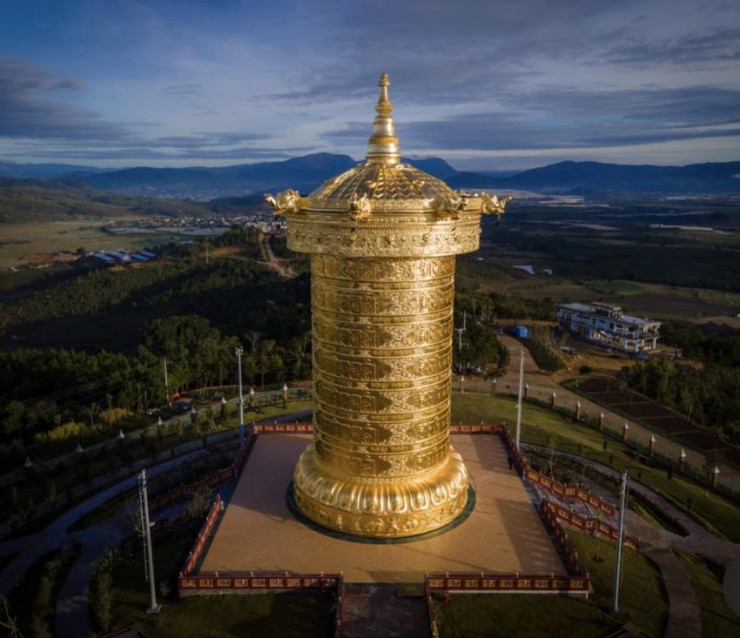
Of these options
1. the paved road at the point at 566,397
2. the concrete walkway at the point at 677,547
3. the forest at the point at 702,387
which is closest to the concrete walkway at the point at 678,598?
the concrete walkway at the point at 677,547

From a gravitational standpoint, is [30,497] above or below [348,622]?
below

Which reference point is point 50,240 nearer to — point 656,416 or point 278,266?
point 278,266

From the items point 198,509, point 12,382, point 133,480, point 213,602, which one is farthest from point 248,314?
point 213,602

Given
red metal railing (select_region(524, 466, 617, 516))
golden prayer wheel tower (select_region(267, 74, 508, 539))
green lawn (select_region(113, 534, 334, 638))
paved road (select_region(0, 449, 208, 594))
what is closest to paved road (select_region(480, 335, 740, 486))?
red metal railing (select_region(524, 466, 617, 516))

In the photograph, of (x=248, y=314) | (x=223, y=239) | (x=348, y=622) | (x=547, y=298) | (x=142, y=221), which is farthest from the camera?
(x=142, y=221)

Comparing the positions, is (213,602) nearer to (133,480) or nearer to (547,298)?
(133,480)

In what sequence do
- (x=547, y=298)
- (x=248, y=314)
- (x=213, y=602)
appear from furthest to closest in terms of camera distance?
(x=547, y=298) → (x=248, y=314) → (x=213, y=602)

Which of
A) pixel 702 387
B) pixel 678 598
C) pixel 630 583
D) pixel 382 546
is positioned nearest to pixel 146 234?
pixel 702 387
